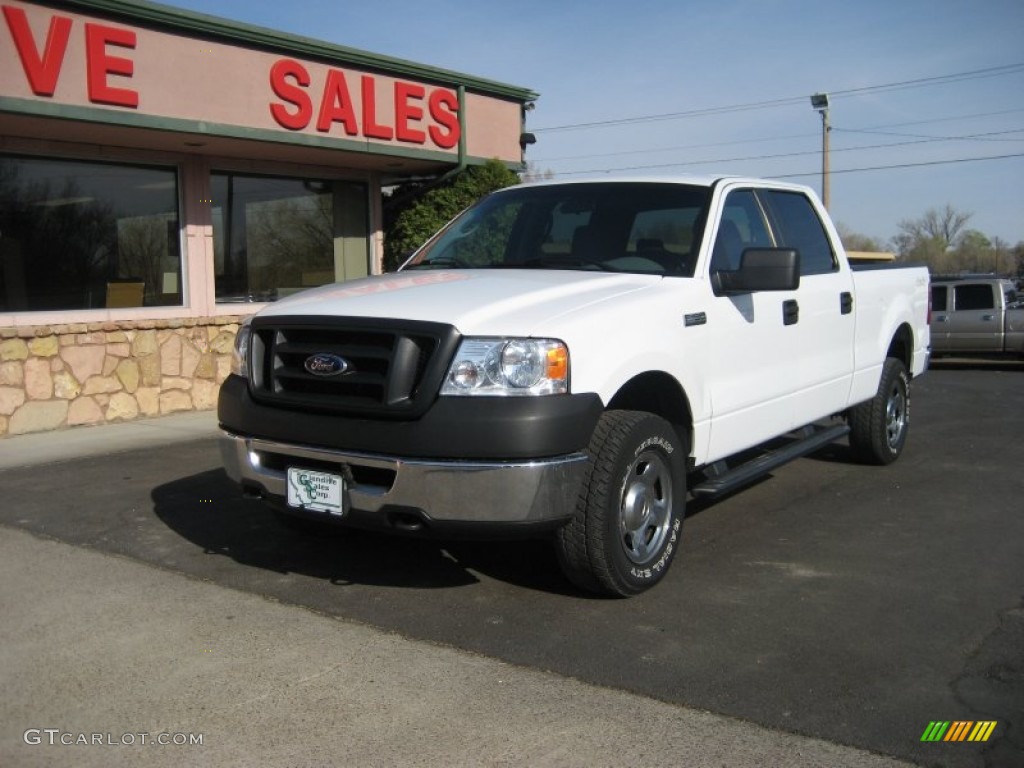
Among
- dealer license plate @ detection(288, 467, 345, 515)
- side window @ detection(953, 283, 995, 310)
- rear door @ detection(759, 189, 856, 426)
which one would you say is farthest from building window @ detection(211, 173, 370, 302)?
side window @ detection(953, 283, 995, 310)

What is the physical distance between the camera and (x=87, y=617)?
456cm

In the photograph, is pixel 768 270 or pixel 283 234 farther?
pixel 283 234

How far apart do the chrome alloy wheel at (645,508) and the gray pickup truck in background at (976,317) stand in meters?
13.8

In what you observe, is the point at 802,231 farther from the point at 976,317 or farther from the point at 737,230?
the point at 976,317

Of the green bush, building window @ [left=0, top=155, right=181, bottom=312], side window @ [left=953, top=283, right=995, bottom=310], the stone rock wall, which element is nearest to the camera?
the stone rock wall

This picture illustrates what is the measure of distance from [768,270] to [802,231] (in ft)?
5.65

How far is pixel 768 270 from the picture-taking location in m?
5.13

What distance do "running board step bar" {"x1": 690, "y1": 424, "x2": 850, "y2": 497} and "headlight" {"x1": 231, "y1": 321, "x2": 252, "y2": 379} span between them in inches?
91.1

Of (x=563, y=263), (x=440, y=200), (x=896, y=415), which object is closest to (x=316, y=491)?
(x=563, y=263)

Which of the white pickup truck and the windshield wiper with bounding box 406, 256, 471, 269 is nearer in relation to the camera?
the white pickup truck

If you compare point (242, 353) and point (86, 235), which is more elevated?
point (86, 235)

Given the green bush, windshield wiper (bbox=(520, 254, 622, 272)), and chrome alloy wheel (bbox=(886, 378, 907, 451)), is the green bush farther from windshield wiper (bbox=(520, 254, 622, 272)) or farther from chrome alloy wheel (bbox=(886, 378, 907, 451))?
windshield wiper (bbox=(520, 254, 622, 272))

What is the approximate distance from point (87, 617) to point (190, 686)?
1019 mm

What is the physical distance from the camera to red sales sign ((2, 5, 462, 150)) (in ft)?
28.9
